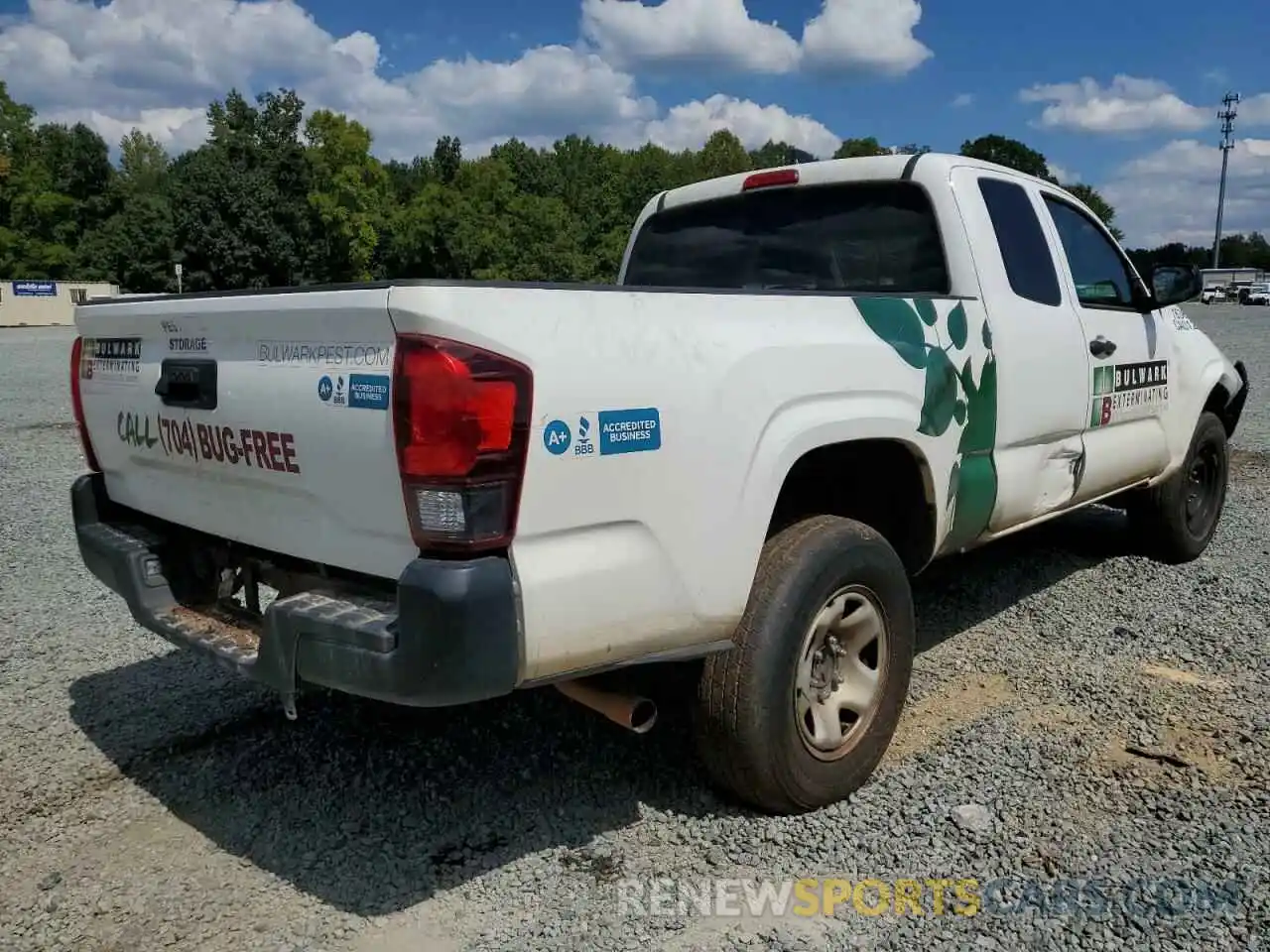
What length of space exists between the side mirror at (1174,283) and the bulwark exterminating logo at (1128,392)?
32 cm

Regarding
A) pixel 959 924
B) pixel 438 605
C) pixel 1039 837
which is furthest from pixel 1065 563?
pixel 438 605

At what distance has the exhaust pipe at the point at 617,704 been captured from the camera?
109 inches

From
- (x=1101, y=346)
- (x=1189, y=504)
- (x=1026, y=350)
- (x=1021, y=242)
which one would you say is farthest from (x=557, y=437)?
(x=1189, y=504)

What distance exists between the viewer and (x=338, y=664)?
7.97ft

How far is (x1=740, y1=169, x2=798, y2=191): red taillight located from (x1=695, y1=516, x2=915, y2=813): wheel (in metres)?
1.77

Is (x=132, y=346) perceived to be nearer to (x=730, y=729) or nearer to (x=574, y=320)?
(x=574, y=320)

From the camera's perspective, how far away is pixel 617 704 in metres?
2.77

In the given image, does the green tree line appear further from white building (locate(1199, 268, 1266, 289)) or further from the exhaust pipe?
the exhaust pipe

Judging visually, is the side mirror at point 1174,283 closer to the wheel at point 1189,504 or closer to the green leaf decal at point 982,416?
the wheel at point 1189,504

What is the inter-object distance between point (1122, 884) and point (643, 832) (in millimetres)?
1316

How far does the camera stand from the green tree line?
59.2 m

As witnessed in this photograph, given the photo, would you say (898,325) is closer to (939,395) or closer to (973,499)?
(939,395)

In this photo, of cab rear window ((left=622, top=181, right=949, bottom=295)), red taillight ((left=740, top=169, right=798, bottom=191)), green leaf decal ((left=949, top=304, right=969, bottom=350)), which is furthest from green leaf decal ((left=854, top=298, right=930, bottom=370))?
red taillight ((left=740, top=169, right=798, bottom=191))

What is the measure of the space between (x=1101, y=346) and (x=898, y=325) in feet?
5.69
